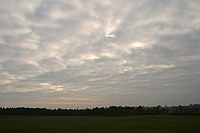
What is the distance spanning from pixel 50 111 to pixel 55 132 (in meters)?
148

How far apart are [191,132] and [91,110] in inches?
6150

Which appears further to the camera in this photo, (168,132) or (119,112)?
(119,112)

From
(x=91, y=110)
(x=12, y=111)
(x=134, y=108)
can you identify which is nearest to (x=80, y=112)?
(x=91, y=110)

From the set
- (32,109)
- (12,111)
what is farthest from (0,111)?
(32,109)

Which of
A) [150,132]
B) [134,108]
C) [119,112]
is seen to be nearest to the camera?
[150,132]

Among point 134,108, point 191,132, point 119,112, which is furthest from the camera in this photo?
point 134,108

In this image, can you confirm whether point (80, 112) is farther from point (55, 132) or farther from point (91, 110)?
point (55, 132)

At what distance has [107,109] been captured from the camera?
18912 cm

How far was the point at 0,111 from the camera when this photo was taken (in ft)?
650

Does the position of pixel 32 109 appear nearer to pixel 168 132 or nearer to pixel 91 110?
pixel 91 110

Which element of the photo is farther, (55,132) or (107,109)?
(107,109)

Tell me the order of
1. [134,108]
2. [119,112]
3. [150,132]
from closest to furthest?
[150,132]
[119,112]
[134,108]

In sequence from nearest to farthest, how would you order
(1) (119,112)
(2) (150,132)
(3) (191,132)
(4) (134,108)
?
(3) (191,132)
(2) (150,132)
(1) (119,112)
(4) (134,108)

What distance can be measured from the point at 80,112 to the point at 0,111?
2521 inches
